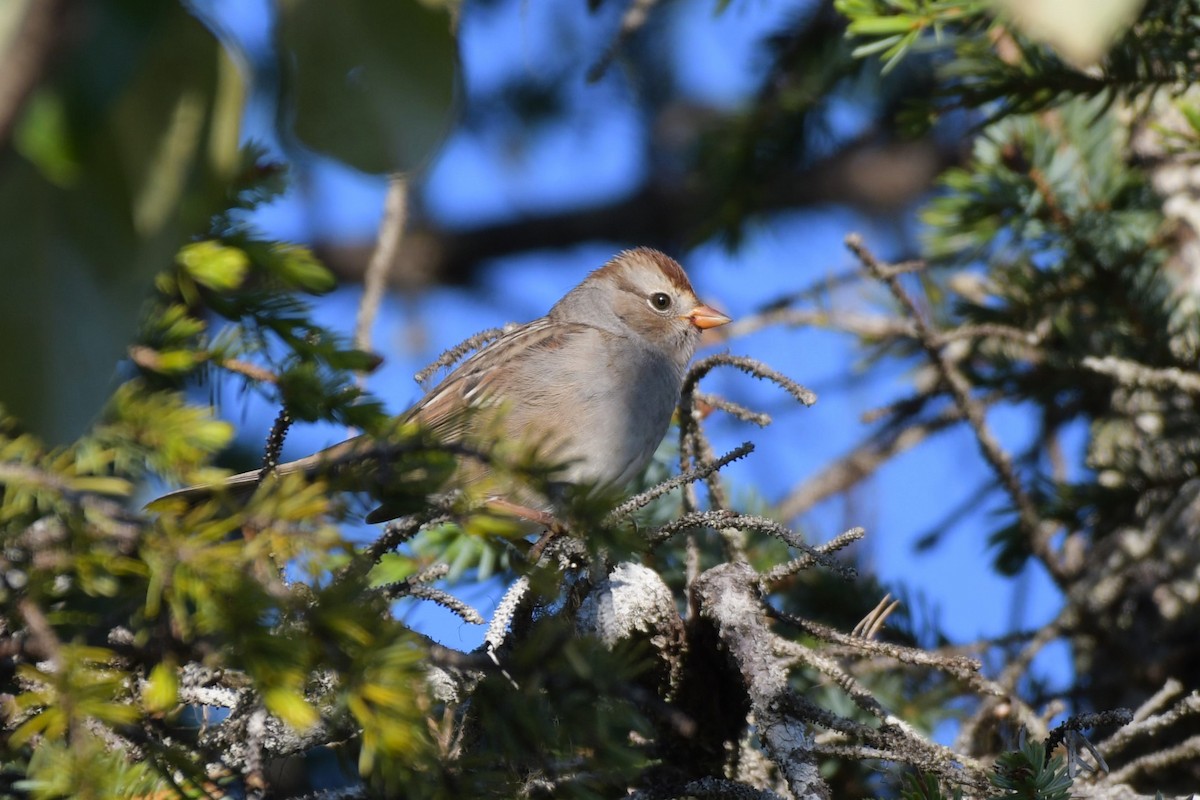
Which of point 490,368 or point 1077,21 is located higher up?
point 490,368

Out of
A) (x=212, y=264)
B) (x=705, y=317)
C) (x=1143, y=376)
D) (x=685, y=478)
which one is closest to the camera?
(x=685, y=478)

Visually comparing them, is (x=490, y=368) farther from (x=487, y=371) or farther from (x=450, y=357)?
(x=450, y=357)

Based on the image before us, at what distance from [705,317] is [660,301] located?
0.15 meters

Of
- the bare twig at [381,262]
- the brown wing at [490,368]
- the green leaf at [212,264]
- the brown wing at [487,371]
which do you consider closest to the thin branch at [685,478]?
the green leaf at [212,264]

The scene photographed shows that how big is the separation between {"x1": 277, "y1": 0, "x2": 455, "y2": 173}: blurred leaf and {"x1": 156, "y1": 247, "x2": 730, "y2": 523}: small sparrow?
5.08 ft

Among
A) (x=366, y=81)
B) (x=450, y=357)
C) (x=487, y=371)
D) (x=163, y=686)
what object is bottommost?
(x=163, y=686)

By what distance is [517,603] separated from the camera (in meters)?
1.55

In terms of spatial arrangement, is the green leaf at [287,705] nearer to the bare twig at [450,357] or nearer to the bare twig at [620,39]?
the bare twig at [450,357]

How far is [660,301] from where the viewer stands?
10.9 ft

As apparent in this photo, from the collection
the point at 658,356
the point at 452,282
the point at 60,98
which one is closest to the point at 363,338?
the point at 658,356

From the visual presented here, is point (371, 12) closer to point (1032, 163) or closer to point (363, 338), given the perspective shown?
point (363, 338)

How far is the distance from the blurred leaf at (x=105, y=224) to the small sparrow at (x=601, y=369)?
1493mm

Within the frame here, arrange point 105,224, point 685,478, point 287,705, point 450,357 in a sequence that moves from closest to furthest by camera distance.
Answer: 1. point 105,224
2. point 287,705
3. point 685,478
4. point 450,357

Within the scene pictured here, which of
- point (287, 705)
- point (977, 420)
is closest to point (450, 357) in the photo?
point (977, 420)
